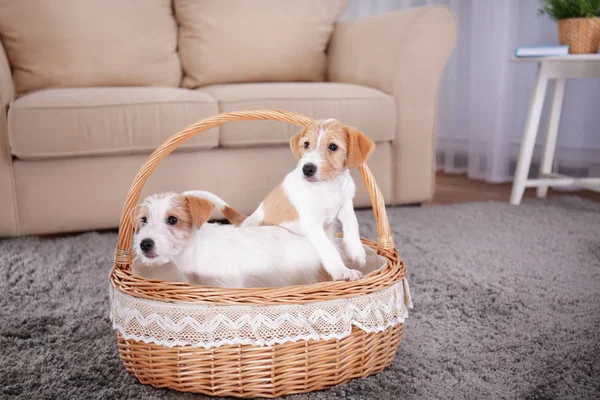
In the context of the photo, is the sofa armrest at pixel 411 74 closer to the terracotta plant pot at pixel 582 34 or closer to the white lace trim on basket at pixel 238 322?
the terracotta plant pot at pixel 582 34

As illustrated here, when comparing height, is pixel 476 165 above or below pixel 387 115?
below

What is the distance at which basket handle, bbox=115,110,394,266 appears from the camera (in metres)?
1.12

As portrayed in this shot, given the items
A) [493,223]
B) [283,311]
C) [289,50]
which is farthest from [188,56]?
[283,311]

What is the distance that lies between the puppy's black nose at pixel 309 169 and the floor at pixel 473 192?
1729mm

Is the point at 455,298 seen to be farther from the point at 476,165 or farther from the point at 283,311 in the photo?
the point at 476,165

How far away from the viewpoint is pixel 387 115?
2.35 metres

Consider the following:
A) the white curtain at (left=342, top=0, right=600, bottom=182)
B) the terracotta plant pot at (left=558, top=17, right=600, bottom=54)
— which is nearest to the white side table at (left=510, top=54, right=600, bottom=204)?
the terracotta plant pot at (left=558, top=17, right=600, bottom=54)

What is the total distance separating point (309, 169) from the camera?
118cm

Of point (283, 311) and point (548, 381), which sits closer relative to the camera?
point (283, 311)

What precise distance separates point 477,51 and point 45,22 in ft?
8.11

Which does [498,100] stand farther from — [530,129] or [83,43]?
[83,43]

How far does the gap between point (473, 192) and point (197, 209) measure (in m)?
2.27

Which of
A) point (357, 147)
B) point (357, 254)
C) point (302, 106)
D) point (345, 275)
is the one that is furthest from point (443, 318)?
point (302, 106)

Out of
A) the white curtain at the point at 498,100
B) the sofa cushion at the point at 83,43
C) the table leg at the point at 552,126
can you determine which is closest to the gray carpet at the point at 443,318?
the table leg at the point at 552,126
